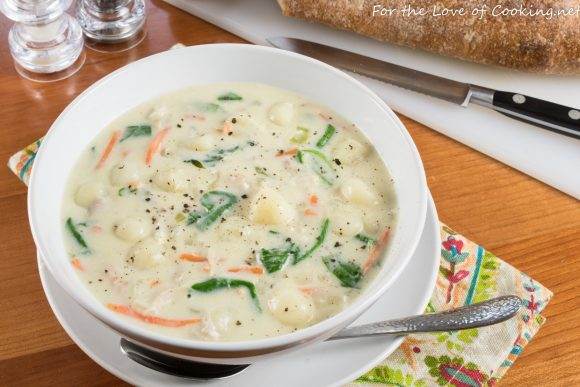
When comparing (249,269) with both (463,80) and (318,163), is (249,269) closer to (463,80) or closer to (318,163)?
(318,163)

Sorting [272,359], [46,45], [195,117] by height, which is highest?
[195,117]

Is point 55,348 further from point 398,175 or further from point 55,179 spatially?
point 398,175

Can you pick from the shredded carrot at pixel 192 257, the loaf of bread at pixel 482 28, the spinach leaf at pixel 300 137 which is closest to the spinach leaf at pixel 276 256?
the shredded carrot at pixel 192 257

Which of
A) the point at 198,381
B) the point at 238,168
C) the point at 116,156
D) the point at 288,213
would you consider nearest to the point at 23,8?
the point at 116,156

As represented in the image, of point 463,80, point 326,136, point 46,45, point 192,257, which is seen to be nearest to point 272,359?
point 192,257

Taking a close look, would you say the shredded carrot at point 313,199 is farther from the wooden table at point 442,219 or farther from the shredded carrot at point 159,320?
the wooden table at point 442,219

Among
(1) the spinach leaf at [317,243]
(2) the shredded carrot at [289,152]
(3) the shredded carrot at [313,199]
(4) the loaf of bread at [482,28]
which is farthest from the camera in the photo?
(4) the loaf of bread at [482,28]

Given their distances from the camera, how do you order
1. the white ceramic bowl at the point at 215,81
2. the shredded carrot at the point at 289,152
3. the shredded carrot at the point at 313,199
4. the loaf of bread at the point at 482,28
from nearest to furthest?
the white ceramic bowl at the point at 215,81, the shredded carrot at the point at 313,199, the shredded carrot at the point at 289,152, the loaf of bread at the point at 482,28
